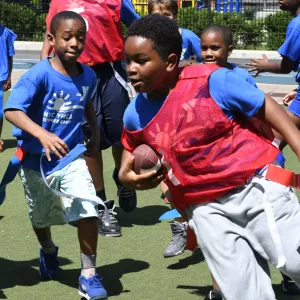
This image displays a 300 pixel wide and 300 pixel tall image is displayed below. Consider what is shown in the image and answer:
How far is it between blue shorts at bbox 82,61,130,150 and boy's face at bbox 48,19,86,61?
5.03ft

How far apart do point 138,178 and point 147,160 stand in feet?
0.43

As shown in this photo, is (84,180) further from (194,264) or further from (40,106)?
(194,264)

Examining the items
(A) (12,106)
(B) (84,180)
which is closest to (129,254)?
(B) (84,180)

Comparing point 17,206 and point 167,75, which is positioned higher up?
point 167,75

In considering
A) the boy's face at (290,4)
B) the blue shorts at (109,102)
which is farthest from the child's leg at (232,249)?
the boy's face at (290,4)

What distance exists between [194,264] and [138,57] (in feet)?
7.50

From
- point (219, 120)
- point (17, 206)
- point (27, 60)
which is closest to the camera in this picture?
point (219, 120)

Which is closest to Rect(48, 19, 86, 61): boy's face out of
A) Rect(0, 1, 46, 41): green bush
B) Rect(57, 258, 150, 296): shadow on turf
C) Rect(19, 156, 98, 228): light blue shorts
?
Rect(19, 156, 98, 228): light blue shorts

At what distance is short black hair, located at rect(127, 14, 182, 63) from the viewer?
3982 mm

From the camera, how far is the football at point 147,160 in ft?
13.5

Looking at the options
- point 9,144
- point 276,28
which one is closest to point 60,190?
point 9,144

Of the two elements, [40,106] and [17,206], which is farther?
[17,206]

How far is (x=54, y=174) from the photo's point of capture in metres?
5.15

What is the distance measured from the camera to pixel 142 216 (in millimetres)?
7133
